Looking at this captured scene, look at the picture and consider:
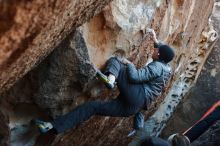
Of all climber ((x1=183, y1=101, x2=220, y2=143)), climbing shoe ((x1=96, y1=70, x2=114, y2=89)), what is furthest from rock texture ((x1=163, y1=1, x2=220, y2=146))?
climbing shoe ((x1=96, y1=70, x2=114, y2=89))

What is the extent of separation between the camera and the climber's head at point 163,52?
5.84m

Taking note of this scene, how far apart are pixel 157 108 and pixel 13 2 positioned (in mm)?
7780

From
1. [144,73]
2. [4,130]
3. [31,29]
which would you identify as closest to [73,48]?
[144,73]

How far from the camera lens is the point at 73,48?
208 inches

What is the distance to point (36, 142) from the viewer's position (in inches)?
247

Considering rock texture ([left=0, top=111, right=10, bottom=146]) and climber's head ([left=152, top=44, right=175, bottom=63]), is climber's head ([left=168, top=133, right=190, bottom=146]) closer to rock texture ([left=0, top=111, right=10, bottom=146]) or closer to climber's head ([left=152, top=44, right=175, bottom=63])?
climber's head ([left=152, top=44, right=175, bottom=63])

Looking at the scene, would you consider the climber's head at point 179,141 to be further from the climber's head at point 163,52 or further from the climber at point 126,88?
the climber's head at point 163,52

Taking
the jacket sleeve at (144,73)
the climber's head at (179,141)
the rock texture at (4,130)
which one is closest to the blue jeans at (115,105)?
the jacket sleeve at (144,73)

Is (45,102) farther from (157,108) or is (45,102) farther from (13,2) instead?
(157,108)

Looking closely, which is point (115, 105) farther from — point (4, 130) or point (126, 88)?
point (4, 130)

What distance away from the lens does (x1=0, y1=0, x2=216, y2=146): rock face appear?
11.1ft

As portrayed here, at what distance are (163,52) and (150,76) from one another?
374 mm

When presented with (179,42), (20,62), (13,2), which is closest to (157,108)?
(179,42)

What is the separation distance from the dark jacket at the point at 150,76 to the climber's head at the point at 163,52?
0.08 meters
